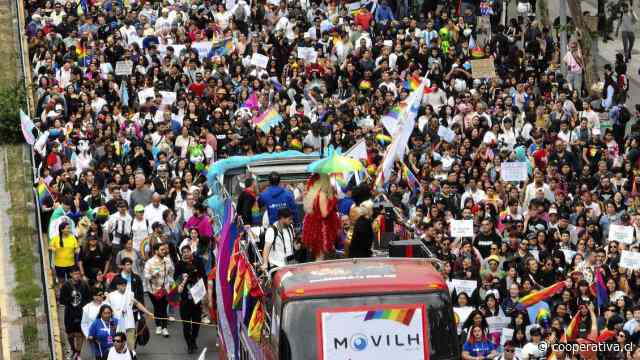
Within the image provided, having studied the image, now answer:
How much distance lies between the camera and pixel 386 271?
1569cm

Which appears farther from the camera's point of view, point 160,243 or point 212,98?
point 212,98

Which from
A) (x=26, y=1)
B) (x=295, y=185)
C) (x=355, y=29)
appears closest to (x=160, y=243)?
(x=295, y=185)

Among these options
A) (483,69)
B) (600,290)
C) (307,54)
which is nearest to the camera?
(600,290)

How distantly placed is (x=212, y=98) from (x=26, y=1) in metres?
9.98

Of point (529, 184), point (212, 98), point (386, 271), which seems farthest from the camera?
point (212, 98)

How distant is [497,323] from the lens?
66.5ft

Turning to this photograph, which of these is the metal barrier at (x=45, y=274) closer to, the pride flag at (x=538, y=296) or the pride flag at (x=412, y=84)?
the pride flag at (x=538, y=296)

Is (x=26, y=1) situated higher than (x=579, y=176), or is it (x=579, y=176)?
(x=26, y=1)

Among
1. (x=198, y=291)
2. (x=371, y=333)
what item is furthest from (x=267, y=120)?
(x=371, y=333)

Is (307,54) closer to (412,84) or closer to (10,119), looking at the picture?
(412,84)

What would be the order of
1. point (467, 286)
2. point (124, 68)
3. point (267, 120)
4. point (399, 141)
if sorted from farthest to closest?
point (124, 68) < point (267, 120) < point (399, 141) < point (467, 286)

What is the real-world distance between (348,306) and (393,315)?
48 cm

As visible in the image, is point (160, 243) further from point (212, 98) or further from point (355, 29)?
point (355, 29)

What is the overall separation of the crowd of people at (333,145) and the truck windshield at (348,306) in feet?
5.71
